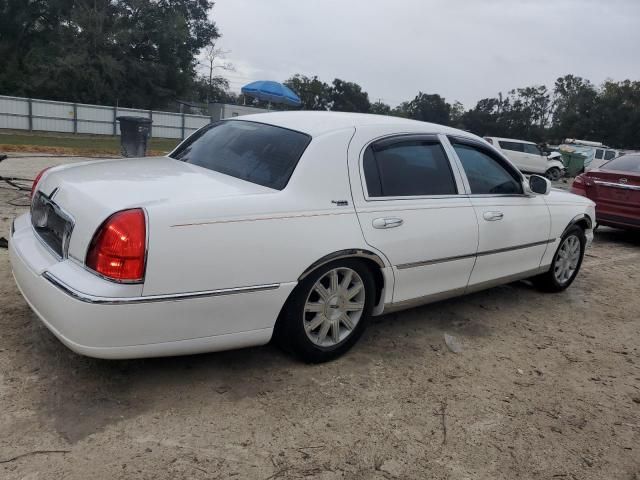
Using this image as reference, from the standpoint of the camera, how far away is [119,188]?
2926mm

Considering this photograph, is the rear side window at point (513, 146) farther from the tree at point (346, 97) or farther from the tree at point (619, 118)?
the tree at point (619, 118)

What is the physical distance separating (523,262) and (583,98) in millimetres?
68849

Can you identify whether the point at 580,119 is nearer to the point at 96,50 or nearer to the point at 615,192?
the point at 96,50

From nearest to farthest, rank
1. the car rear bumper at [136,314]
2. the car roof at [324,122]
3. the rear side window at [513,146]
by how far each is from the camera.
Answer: the car rear bumper at [136,314] < the car roof at [324,122] < the rear side window at [513,146]

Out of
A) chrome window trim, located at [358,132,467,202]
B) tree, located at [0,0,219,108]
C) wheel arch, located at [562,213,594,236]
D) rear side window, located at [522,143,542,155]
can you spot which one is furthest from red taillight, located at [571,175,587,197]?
tree, located at [0,0,219,108]

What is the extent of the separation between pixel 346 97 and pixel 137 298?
198 feet

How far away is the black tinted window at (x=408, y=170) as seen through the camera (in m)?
3.55

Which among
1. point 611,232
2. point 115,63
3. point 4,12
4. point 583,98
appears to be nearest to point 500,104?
point 583,98

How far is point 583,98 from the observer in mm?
64875

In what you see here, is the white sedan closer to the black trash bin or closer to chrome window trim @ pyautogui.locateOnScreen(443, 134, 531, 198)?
chrome window trim @ pyautogui.locateOnScreen(443, 134, 531, 198)

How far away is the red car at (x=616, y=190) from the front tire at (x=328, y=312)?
6.17 metres

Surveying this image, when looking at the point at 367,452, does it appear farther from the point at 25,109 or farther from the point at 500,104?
the point at 500,104

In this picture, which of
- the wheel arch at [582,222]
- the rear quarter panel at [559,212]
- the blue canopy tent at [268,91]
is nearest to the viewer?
the rear quarter panel at [559,212]

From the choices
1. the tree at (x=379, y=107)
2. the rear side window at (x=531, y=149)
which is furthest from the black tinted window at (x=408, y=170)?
the tree at (x=379, y=107)
